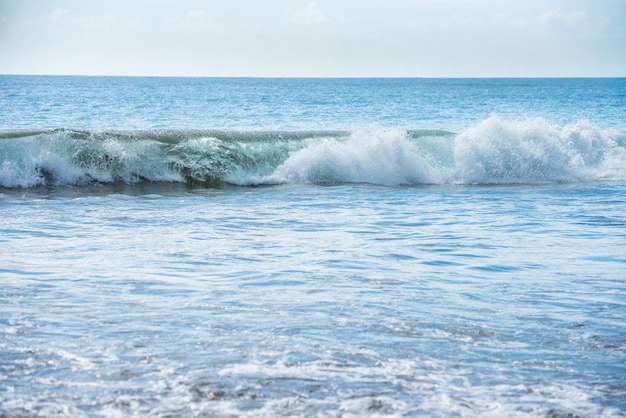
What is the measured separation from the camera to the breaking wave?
1585 cm

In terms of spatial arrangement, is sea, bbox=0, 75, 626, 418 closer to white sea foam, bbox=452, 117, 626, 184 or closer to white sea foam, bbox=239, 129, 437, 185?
white sea foam, bbox=239, 129, 437, 185

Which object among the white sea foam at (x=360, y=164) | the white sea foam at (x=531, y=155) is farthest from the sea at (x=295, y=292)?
the white sea foam at (x=531, y=155)

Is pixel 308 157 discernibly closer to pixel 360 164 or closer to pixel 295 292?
pixel 360 164

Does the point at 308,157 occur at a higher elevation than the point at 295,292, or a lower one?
higher

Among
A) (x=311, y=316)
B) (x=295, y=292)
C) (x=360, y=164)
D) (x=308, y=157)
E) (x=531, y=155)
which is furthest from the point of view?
(x=531, y=155)

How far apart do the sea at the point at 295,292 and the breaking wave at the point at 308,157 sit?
0.32ft

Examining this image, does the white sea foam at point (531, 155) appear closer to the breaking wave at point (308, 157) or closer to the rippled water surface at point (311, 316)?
the breaking wave at point (308, 157)

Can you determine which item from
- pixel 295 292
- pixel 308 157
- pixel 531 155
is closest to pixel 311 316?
pixel 295 292

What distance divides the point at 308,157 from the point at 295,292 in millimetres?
11144

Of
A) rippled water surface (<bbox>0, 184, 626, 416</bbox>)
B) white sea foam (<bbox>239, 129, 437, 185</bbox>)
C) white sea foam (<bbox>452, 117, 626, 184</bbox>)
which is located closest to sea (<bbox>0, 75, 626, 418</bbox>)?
rippled water surface (<bbox>0, 184, 626, 416</bbox>)

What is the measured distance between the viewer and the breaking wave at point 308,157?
1585cm

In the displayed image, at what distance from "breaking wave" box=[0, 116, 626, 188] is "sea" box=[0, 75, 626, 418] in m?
0.10

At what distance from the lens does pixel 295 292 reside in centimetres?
620

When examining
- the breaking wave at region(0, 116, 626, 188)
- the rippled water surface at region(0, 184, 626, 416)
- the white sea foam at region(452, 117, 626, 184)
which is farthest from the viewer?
the white sea foam at region(452, 117, 626, 184)
